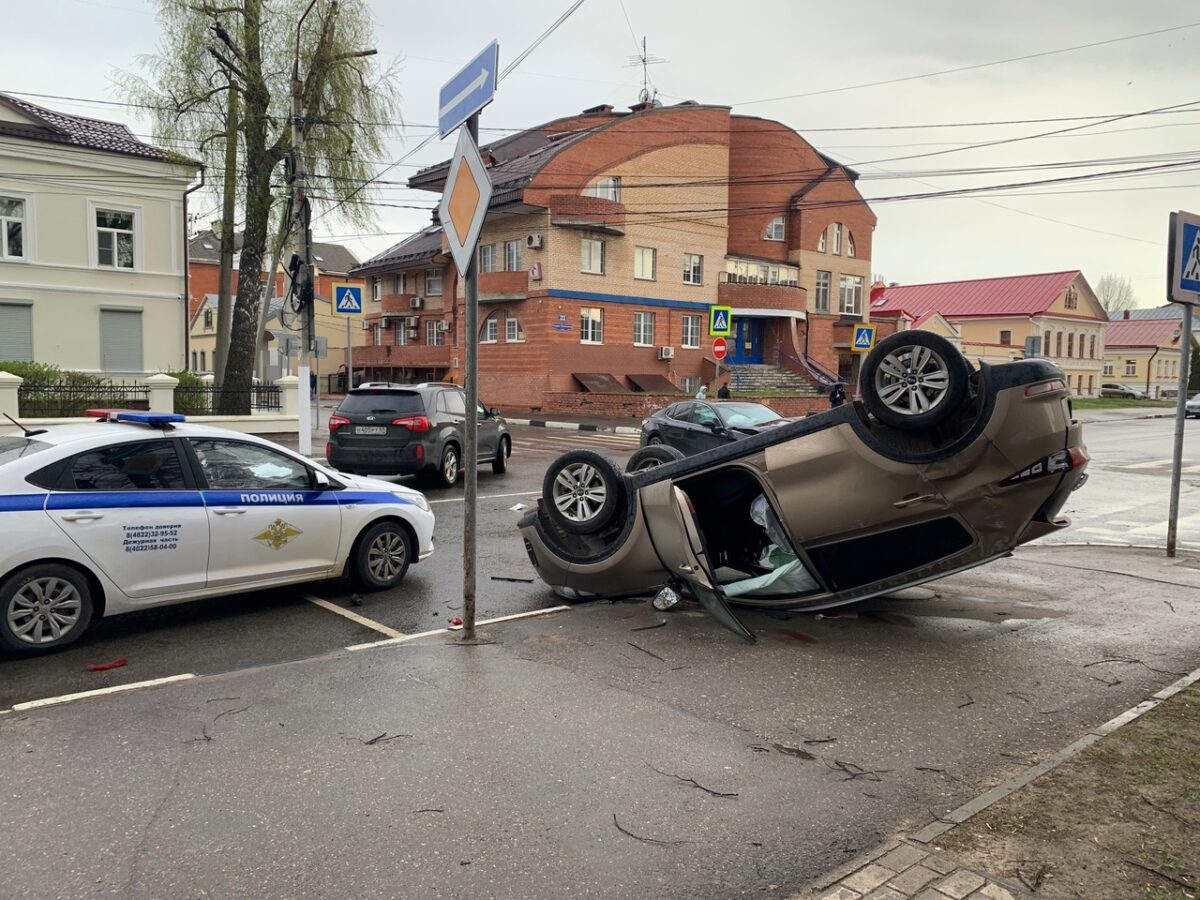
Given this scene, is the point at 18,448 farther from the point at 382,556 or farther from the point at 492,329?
the point at 492,329

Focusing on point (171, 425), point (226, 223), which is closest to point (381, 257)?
point (226, 223)

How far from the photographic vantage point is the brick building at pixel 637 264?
37562mm

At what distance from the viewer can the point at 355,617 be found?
6879 mm

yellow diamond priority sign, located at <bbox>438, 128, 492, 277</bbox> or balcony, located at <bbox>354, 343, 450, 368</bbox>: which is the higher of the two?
yellow diamond priority sign, located at <bbox>438, 128, 492, 277</bbox>

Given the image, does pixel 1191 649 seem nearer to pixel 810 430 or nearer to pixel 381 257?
pixel 810 430

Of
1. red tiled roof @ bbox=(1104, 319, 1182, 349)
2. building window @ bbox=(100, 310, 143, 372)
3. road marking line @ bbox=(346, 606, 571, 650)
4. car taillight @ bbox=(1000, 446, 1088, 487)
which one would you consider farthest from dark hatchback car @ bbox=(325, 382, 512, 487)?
red tiled roof @ bbox=(1104, 319, 1182, 349)

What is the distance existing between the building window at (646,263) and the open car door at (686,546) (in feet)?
113

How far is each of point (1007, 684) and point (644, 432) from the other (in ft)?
38.2

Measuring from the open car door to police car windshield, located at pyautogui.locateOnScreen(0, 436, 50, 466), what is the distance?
4.18 m

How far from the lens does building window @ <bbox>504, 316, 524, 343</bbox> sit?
38.5 m

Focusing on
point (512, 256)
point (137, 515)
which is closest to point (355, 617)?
point (137, 515)

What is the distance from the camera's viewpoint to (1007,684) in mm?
5375

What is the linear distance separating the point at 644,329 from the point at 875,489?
117 ft

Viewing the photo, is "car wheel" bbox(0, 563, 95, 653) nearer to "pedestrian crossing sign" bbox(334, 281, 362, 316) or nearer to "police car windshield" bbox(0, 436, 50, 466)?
"police car windshield" bbox(0, 436, 50, 466)
